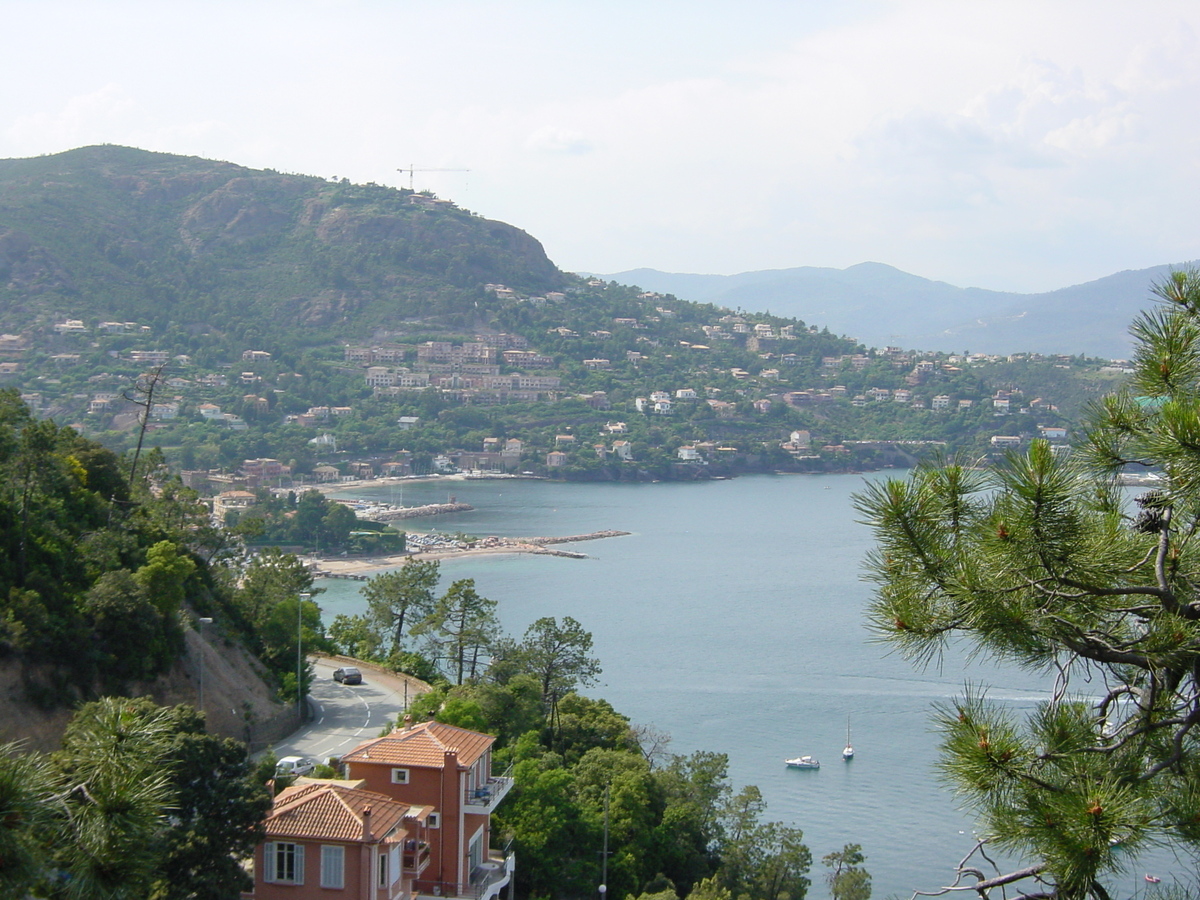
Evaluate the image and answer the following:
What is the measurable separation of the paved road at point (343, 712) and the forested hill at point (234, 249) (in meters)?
36.1

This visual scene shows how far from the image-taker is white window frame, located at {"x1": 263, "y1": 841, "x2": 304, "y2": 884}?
449cm

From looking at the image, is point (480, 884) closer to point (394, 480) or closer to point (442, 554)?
point (442, 554)

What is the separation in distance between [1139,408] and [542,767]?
21.1 ft

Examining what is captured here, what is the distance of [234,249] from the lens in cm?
5591

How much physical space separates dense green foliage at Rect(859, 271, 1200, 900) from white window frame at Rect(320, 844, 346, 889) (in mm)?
3396

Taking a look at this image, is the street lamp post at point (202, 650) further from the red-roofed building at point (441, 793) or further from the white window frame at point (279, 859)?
the white window frame at point (279, 859)

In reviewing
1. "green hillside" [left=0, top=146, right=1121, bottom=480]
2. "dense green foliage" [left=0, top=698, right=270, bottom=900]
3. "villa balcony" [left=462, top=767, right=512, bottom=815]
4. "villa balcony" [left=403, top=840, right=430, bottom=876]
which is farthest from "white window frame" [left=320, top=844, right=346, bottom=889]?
"green hillside" [left=0, top=146, right=1121, bottom=480]

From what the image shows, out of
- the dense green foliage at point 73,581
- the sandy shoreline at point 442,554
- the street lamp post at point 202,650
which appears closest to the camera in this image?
the dense green foliage at point 73,581

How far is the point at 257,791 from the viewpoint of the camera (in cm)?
436

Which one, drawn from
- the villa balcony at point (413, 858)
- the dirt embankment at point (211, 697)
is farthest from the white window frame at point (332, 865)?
the dirt embankment at point (211, 697)

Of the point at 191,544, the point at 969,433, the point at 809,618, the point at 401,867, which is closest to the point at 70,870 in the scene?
the point at 401,867

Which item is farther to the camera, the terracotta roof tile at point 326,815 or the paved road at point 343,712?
the paved road at point 343,712

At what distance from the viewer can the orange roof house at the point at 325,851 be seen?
4.44m

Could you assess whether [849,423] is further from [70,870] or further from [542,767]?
[70,870]
